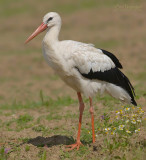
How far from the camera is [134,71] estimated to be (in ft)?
34.3

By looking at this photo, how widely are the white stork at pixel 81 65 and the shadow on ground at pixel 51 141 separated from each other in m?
0.25

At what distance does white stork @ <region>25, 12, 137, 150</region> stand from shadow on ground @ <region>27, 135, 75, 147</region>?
0.25 m

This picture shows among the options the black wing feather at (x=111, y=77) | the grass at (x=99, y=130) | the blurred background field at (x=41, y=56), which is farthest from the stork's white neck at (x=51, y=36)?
the grass at (x=99, y=130)

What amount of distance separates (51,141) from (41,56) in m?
8.05

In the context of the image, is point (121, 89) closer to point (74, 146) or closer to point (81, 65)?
point (81, 65)

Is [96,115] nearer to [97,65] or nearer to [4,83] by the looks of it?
[97,65]

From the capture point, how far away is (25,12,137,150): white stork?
4785 mm

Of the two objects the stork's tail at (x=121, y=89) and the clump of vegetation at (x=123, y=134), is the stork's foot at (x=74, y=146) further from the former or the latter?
the stork's tail at (x=121, y=89)

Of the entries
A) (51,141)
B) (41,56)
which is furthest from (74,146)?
(41,56)

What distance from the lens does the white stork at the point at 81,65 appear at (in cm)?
479

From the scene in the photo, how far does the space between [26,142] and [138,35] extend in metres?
10.2

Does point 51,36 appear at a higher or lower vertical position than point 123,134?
higher

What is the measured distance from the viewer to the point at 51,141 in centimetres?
522

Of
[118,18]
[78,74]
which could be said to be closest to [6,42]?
[118,18]
